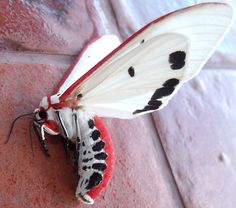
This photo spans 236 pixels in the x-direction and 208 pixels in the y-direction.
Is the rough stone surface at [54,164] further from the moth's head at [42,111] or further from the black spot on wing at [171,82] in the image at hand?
the black spot on wing at [171,82]

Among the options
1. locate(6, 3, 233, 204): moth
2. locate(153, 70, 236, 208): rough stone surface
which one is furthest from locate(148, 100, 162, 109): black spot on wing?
locate(153, 70, 236, 208): rough stone surface

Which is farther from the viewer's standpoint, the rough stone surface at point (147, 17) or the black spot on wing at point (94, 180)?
the rough stone surface at point (147, 17)

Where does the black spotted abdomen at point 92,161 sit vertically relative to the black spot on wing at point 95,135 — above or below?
below

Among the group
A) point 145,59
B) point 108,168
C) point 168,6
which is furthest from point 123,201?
point 168,6

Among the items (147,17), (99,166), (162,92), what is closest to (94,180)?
(99,166)

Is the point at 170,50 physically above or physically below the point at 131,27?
A: above

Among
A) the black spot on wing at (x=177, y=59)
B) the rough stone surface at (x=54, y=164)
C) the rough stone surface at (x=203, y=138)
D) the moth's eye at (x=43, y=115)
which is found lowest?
the rough stone surface at (x=203, y=138)

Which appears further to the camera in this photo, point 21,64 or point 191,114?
point 191,114

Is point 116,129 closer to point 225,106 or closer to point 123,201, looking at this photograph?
point 123,201

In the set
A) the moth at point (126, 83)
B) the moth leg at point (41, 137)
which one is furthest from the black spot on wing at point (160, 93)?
the moth leg at point (41, 137)
